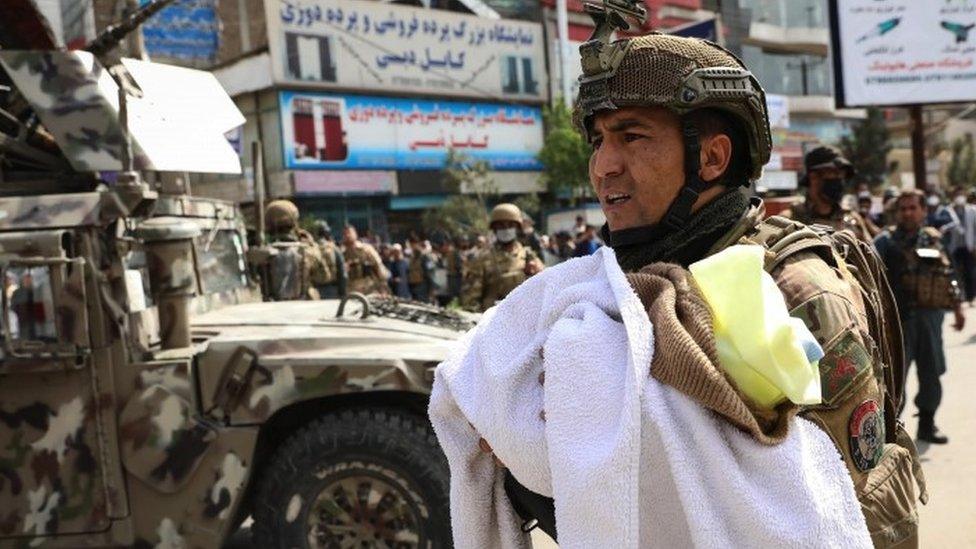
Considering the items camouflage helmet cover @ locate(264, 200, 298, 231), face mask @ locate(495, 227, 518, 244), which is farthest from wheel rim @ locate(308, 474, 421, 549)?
camouflage helmet cover @ locate(264, 200, 298, 231)

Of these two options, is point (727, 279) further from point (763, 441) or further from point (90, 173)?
point (90, 173)

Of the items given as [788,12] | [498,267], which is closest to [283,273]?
[498,267]

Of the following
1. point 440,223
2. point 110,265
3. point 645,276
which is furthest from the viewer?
point 440,223

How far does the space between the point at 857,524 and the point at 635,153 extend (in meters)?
0.63

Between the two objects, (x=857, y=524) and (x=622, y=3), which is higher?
(x=622, y=3)

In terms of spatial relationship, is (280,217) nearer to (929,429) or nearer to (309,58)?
(929,429)

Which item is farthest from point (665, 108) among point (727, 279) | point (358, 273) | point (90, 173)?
point (358, 273)

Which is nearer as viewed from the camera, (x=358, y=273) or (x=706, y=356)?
(x=706, y=356)

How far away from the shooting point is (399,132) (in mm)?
26406

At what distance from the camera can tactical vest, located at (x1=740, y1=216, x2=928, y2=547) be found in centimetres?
130

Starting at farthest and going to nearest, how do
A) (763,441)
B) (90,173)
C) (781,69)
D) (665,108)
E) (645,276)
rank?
(781,69) → (90,173) → (665,108) → (645,276) → (763,441)

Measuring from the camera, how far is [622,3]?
1.53 meters

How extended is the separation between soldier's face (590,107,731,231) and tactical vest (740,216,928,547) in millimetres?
155

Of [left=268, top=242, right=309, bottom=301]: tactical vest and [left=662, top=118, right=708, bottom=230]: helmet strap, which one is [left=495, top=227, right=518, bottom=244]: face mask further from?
[left=662, top=118, right=708, bottom=230]: helmet strap
